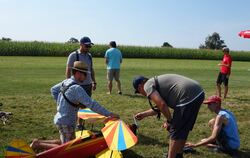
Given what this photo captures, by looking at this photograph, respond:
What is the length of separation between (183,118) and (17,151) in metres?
2.43

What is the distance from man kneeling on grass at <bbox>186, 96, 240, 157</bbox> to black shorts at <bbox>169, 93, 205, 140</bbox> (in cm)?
134

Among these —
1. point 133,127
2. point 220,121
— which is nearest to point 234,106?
point 220,121

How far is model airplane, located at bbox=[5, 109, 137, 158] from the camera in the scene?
208 inches

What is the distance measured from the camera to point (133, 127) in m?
6.14

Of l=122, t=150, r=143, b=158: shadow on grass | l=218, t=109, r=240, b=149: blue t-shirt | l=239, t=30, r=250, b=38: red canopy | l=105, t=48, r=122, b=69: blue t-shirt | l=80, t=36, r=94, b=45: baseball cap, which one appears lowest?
l=122, t=150, r=143, b=158: shadow on grass

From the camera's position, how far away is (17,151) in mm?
5297

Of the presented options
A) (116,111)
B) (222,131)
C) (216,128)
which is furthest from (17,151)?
(116,111)

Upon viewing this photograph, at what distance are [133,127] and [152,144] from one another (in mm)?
1441

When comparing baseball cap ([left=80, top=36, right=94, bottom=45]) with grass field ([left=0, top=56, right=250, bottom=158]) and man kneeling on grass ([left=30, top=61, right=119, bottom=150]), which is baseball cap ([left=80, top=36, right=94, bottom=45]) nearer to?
grass field ([left=0, top=56, right=250, bottom=158])

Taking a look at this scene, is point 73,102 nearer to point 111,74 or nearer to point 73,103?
point 73,103

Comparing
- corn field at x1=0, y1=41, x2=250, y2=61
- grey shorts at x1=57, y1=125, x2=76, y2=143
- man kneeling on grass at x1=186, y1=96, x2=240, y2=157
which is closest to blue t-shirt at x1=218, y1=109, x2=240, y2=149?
man kneeling on grass at x1=186, y1=96, x2=240, y2=157

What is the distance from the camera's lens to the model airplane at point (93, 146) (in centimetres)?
528

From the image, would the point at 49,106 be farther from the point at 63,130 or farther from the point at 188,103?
the point at 188,103

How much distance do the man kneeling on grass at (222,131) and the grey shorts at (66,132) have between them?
7.59ft
